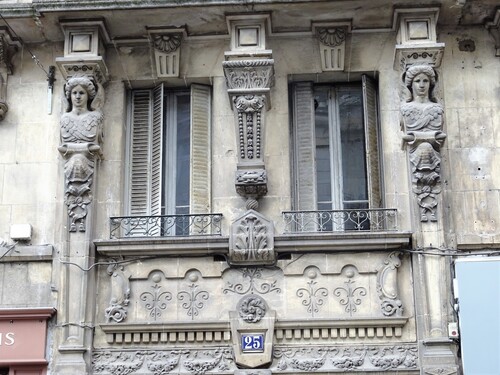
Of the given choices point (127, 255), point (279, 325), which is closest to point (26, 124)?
point (127, 255)

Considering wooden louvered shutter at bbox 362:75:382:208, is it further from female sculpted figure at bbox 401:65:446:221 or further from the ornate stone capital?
the ornate stone capital

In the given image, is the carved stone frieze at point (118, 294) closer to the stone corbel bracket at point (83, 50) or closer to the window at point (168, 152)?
the window at point (168, 152)

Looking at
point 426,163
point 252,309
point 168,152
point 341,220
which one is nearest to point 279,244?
point 252,309

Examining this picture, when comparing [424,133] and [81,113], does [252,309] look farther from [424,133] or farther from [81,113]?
[81,113]

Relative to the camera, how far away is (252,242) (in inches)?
527

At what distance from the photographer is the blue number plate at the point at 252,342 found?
1309cm

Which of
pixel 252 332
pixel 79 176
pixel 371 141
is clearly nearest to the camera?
pixel 252 332

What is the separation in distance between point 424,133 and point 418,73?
0.88 metres

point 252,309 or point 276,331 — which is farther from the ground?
point 252,309

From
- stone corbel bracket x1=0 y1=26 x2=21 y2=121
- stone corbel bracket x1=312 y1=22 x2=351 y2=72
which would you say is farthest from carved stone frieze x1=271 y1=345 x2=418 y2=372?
stone corbel bracket x1=0 y1=26 x2=21 y2=121

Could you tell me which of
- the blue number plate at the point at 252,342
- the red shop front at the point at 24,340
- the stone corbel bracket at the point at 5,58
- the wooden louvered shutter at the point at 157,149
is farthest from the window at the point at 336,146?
the stone corbel bracket at the point at 5,58

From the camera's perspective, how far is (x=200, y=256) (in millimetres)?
13555

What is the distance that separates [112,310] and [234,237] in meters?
1.94

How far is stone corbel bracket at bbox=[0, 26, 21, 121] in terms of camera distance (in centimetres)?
1447
